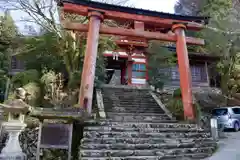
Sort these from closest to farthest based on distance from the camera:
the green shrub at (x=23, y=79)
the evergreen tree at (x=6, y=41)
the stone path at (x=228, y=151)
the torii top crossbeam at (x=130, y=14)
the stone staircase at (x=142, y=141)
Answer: the stone staircase at (x=142, y=141) → the stone path at (x=228, y=151) → the torii top crossbeam at (x=130, y=14) → the green shrub at (x=23, y=79) → the evergreen tree at (x=6, y=41)

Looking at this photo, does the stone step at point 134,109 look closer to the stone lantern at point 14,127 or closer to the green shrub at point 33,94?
the green shrub at point 33,94

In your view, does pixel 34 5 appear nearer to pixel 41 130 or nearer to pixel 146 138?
pixel 41 130

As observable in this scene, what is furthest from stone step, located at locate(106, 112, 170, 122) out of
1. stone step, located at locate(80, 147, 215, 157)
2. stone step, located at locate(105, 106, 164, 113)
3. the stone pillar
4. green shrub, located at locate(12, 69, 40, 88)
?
green shrub, located at locate(12, 69, 40, 88)

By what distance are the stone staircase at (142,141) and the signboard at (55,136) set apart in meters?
0.58

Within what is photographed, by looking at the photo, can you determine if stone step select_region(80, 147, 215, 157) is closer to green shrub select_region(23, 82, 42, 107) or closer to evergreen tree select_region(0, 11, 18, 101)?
green shrub select_region(23, 82, 42, 107)

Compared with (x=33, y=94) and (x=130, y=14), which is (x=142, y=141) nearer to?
(x=130, y=14)

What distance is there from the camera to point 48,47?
13812 millimetres

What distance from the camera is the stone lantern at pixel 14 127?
230 inches

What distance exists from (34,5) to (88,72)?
7.04 meters


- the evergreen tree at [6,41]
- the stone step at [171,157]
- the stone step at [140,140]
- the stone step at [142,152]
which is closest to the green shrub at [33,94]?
the stone step at [140,140]

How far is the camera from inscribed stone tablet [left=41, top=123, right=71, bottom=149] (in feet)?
19.6

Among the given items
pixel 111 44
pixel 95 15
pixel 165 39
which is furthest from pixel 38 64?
pixel 165 39

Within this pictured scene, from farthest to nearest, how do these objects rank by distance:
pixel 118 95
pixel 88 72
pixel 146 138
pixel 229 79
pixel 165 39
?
1. pixel 229 79
2. pixel 118 95
3. pixel 165 39
4. pixel 88 72
5. pixel 146 138

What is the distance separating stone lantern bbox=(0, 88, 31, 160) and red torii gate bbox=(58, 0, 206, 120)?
266 cm
